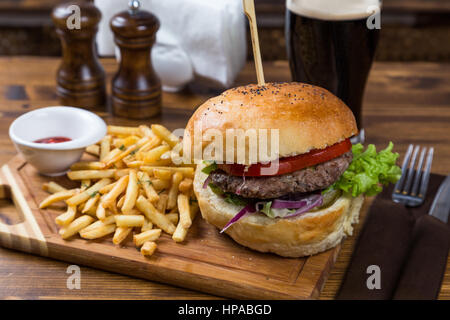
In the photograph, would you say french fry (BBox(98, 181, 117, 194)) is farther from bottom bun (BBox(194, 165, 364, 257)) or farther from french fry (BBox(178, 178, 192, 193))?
bottom bun (BBox(194, 165, 364, 257))

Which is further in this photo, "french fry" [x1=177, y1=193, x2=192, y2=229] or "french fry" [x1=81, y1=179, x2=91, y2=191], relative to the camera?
"french fry" [x1=81, y1=179, x2=91, y2=191]

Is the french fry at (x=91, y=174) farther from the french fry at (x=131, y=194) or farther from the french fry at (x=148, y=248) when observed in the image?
the french fry at (x=148, y=248)

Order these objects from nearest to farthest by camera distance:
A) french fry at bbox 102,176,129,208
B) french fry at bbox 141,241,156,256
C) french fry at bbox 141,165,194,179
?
french fry at bbox 141,241,156,256 → french fry at bbox 102,176,129,208 → french fry at bbox 141,165,194,179

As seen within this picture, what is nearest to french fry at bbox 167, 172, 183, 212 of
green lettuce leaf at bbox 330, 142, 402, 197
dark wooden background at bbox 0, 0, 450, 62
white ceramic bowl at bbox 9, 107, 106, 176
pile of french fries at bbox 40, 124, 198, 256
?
pile of french fries at bbox 40, 124, 198, 256

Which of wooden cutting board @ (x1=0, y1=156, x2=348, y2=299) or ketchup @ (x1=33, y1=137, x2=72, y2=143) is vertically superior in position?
ketchup @ (x1=33, y1=137, x2=72, y2=143)

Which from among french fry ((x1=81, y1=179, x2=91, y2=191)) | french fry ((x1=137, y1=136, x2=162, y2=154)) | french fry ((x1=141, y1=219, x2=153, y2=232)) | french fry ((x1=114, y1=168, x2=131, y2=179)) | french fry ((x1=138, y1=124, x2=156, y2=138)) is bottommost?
french fry ((x1=141, y1=219, x2=153, y2=232))

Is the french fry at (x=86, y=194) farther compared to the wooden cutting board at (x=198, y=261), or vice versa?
the french fry at (x=86, y=194)

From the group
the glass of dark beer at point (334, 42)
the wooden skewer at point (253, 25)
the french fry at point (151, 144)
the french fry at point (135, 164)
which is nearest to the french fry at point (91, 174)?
the french fry at point (135, 164)
